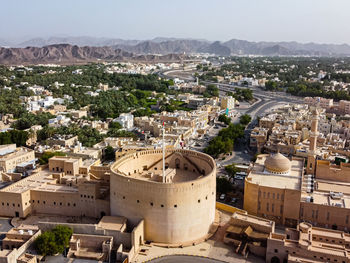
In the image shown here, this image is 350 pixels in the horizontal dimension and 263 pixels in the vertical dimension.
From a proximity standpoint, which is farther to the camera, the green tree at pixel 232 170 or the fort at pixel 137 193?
the green tree at pixel 232 170

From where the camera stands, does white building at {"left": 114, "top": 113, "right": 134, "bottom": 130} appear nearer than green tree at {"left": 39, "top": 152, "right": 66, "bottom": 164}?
No

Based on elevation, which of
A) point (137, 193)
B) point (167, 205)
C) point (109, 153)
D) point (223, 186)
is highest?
point (137, 193)

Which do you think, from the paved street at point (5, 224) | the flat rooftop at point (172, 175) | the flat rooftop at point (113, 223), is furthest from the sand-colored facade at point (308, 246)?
the paved street at point (5, 224)

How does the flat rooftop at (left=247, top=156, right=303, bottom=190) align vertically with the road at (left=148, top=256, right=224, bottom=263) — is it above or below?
→ above

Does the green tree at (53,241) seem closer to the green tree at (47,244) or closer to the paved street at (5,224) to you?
the green tree at (47,244)

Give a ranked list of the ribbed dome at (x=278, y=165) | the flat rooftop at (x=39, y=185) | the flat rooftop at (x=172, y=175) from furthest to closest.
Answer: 1. the ribbed dome at (x=278, y=165)
2. the flat rooftop at (x=39, y=185)
3. the flat rooftop at (x=172, y=175)

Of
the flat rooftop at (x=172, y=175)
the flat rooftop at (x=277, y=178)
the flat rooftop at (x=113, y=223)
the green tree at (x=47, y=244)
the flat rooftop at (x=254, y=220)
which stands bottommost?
the green tree at (x=47, y=244)

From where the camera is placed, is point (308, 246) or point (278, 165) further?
point (278, 165)

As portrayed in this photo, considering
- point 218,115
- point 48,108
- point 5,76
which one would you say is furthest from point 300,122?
point 5,76

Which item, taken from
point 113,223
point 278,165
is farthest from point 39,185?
point 278,165

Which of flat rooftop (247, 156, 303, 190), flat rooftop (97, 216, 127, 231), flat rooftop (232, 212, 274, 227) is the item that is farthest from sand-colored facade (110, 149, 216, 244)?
flat rooftop (247, 156, 303, 190)

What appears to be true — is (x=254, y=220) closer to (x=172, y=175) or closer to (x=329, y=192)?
(x=172, y=175)

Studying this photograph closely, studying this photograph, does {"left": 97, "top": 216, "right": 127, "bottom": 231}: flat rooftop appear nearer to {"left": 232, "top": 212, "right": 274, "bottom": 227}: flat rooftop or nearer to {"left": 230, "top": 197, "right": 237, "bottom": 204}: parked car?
{"left": 232, "top": 212, "right": 274, "bottom": 227}: flat rooftop

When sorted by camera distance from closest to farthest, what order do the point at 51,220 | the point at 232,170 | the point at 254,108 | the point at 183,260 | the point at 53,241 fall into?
the point at 183,260, the point at 53,241, the point at 51,220, the point at 232,170, the point at 254,108
